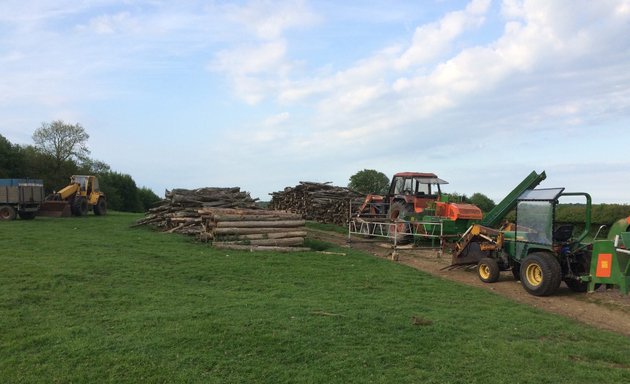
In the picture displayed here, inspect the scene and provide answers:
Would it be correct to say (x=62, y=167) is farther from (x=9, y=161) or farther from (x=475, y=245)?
(x=475, y=245)

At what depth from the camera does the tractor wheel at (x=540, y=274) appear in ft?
33.7

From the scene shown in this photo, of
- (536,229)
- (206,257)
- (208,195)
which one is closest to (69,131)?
(208,195)

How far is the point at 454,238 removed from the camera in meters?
17.2

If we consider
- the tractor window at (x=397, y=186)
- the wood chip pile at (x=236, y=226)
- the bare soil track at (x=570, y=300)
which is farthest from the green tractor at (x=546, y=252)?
the tractor window at (x=397, y=186)

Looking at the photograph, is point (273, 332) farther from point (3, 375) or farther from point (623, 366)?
point (623, 366)

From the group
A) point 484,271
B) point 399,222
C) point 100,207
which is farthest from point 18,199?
point 484,271

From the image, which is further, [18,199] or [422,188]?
[18,199]

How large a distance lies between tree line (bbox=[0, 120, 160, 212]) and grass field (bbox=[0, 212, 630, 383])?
44878 millimetres

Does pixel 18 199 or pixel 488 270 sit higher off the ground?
pixel 18 199

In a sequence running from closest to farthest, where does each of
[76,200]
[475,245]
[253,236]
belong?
[475,245] → [253,236] → [76,200]

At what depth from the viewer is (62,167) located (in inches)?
2173

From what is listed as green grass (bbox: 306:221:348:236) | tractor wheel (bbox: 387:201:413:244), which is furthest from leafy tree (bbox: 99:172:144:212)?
tractor wheel (bbox: 387:201:413:244)

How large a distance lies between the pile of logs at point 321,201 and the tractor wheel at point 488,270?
14357mm

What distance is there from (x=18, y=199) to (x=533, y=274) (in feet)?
76.8
